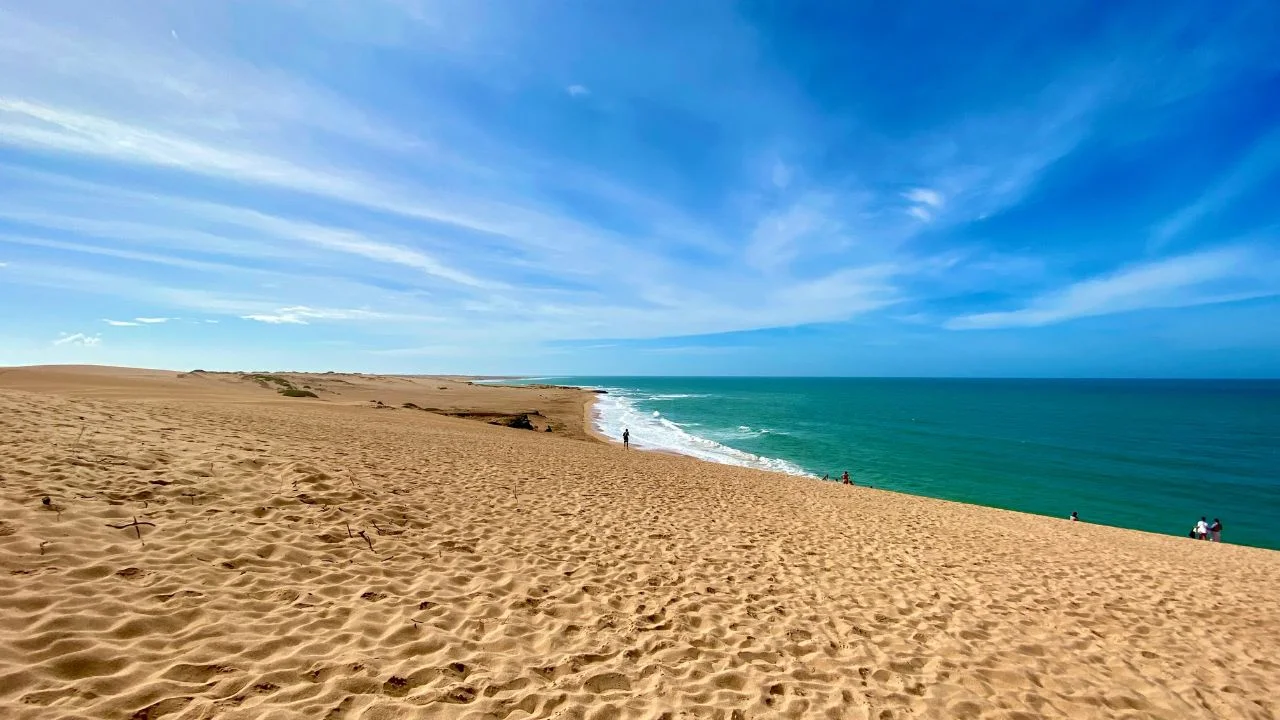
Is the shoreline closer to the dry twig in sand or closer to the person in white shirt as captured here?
the person in white shirt

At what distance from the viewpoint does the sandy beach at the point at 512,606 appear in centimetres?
395

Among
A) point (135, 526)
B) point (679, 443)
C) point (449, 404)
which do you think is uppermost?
point (135, 526)

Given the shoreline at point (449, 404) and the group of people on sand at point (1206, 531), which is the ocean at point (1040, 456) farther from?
the group of people on sand at point (1206, 531)

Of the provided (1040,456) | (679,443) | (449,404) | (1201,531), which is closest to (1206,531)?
(1201,531)

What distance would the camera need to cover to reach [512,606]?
571 centimetres

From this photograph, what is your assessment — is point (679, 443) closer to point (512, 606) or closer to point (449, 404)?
point (449, 404)

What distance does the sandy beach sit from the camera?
395 cm

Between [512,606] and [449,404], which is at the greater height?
[449,404]

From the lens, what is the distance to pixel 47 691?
3.24 meters

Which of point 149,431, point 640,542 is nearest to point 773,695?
point 640,542

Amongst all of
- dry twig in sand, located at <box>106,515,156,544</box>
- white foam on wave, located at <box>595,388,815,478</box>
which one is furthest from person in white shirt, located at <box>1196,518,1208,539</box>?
dry twig in sand, located at <box>106,515,156,544</box>

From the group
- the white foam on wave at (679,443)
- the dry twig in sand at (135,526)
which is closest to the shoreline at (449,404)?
the white foam on wave at (679,443)

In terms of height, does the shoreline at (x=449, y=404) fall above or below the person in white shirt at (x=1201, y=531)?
above

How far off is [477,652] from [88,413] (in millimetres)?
13798
